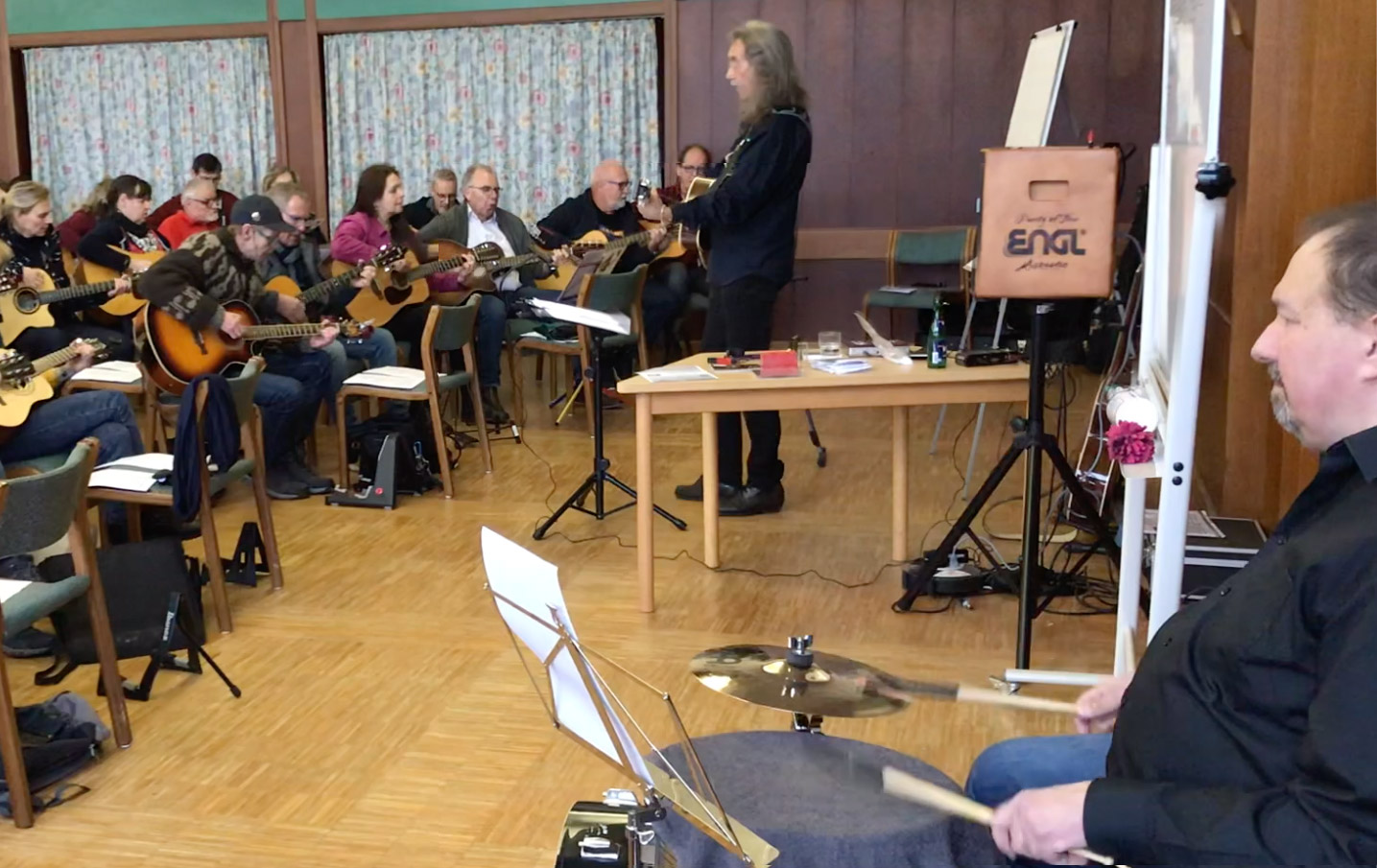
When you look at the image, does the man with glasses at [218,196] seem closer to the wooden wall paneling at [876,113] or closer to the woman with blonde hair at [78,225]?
the woman with blonde hair at [78,225]

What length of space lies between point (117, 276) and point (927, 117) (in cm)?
473

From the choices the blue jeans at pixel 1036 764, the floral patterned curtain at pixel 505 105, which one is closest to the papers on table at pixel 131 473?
the blue jeans at pixel 1036 764

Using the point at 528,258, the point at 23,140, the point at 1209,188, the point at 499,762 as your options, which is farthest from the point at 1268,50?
the point at 23,140

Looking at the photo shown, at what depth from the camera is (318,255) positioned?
6.50m

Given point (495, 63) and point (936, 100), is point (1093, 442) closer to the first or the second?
point (936, 100)

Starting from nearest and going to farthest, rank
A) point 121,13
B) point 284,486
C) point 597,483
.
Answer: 1. point 597,483
2. point 284,486
3. point 121,13

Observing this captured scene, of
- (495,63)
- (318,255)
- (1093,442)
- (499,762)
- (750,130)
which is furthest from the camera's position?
(495,63)

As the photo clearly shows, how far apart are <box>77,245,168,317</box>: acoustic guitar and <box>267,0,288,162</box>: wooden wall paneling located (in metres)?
2.27

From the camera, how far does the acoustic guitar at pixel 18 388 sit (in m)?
4.18

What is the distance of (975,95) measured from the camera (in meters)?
8.05

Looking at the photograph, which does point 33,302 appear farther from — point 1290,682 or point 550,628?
point 1290,682

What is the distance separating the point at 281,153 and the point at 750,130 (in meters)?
5.48

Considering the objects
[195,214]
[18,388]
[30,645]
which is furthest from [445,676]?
[195,214]

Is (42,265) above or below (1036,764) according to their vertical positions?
above
